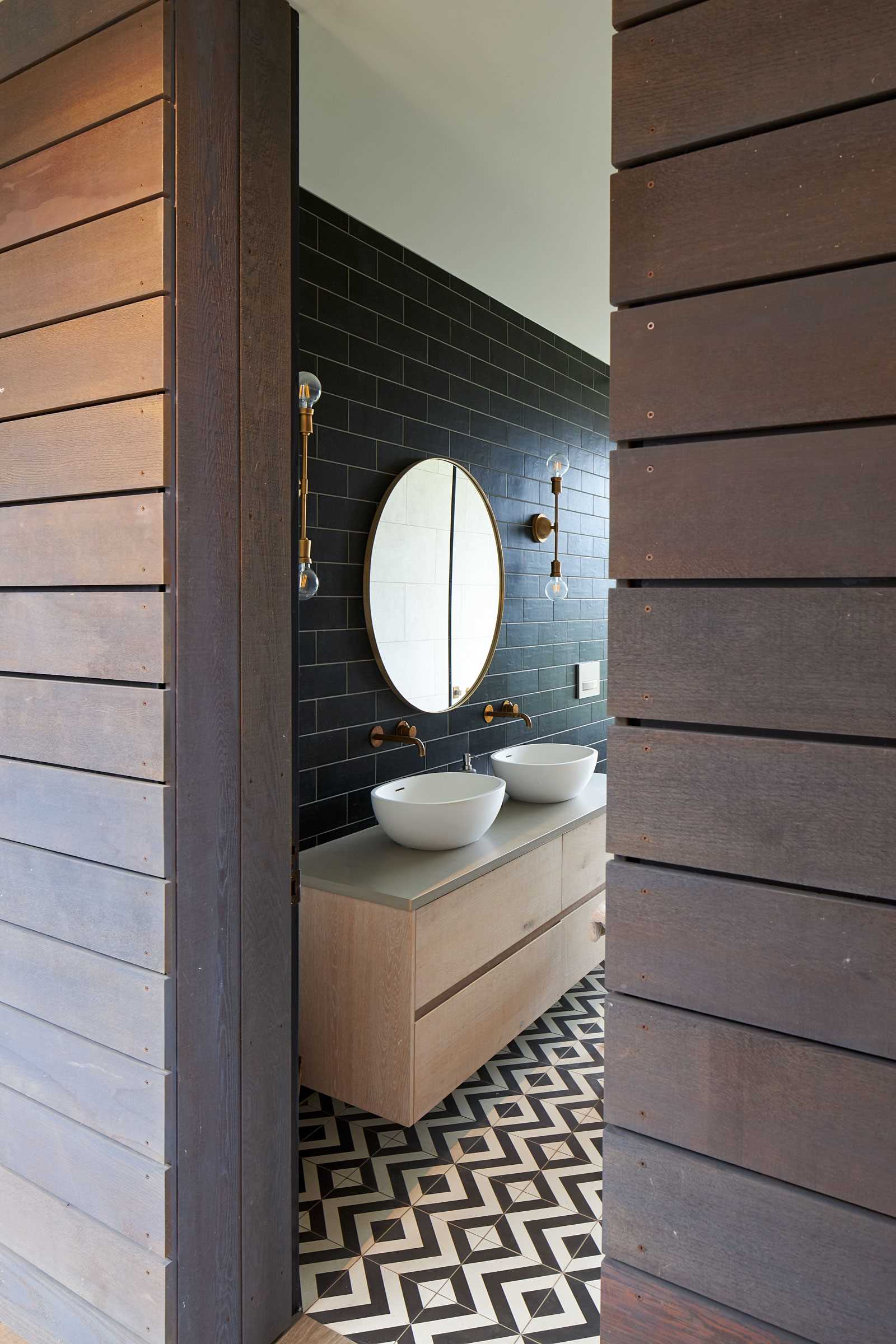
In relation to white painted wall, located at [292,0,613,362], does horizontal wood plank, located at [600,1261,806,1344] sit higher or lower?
lower

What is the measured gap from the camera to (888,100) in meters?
0.94

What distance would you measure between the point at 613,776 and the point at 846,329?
597mm

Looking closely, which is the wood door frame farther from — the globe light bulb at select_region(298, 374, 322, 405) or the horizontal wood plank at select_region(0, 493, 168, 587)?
the globe light bulb at select_region(298, 374, 322, 405)

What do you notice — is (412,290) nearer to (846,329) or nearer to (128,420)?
(128,420)

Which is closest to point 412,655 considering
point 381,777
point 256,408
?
point 381,777

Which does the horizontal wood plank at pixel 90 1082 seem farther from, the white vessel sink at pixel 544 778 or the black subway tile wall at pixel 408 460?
the white vessel sink at pixel 544 778

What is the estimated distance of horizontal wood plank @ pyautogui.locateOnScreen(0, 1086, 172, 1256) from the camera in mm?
1424

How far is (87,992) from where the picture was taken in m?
1.50

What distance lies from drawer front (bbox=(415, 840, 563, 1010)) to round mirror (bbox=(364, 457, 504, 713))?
68 centimetres

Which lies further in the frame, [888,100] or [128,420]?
[128,420]

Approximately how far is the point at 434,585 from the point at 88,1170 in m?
2.07

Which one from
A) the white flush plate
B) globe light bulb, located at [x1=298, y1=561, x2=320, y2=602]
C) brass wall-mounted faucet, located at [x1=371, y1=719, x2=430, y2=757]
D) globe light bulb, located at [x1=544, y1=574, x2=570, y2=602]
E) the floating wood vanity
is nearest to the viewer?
the floating wood vanity

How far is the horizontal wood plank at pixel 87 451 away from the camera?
4.52ft

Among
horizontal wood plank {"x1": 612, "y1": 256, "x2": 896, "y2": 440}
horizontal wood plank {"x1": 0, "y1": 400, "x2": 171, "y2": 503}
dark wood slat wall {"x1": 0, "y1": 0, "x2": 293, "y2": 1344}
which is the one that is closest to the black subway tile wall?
dark wood slat wall {"x1": 0, "y1": 0, "x2": 293, "y2": 1344}
